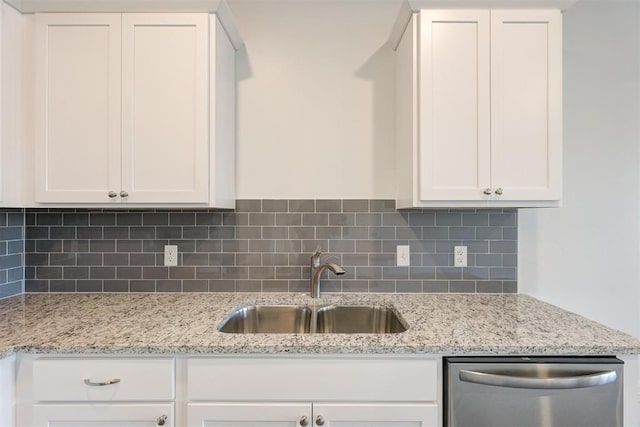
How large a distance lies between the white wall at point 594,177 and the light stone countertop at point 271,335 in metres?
0.39

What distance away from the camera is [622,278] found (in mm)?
1998

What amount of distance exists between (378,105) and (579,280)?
1484 mm

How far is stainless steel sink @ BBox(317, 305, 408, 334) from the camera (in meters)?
1.79

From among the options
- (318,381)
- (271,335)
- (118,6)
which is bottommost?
(318,381)

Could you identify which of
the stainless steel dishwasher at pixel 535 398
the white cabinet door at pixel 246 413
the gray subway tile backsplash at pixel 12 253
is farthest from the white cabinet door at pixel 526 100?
the gray subway tile backsplash at pixel 12 253

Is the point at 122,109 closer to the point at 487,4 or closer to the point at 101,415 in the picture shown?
the point at 101,415

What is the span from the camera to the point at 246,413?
3.99ft

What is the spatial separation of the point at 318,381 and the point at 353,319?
2.11ft

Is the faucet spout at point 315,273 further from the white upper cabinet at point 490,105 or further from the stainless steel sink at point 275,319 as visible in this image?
the white upper cabinet at point 490,105

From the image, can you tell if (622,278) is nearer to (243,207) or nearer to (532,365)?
(532,365)

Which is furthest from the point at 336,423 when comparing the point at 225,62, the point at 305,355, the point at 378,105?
the point at 225,62

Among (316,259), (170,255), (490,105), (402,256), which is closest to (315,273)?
(316,259)

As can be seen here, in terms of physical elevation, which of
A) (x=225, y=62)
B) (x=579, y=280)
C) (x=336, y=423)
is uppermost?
(x=225, y=62)

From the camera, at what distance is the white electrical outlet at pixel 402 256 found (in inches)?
76.6
